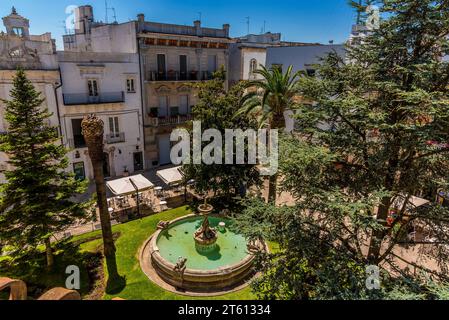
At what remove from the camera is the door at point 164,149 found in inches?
1202

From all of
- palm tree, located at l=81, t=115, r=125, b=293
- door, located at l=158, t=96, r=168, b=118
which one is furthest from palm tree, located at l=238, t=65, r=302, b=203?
door, located at l=158, t=96, r=168, b=118

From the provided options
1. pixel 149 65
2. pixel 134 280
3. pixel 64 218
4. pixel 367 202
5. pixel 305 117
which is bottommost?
pixel 134 280

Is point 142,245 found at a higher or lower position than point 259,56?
lower

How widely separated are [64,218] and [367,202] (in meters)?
13.1

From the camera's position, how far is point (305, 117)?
9.81 metres

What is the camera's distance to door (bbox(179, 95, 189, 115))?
102ft

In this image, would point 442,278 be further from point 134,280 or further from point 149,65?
point 149,65

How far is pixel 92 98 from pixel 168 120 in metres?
7.37

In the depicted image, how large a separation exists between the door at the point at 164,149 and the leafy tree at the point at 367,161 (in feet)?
71.2

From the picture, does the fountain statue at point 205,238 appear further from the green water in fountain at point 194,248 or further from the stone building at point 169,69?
the stone building at point 169,69

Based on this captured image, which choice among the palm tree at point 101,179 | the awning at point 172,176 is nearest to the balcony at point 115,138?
the awning at point 172,176

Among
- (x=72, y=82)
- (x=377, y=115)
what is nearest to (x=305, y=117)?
(x=377, y=115)

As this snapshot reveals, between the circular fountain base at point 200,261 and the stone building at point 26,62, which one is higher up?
the stone building at point 26,62

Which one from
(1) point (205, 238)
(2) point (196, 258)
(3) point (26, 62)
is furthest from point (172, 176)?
(3) point (26, 62)
